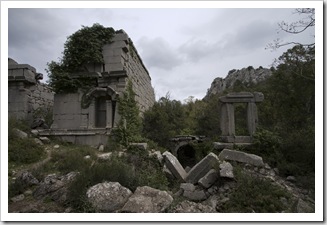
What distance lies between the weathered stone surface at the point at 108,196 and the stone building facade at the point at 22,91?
7786 millimetres

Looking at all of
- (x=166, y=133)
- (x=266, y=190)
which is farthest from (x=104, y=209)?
(x=166, y=133)

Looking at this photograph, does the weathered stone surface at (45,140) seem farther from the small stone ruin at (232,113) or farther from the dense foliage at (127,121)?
the small stone ruin at (232,113)

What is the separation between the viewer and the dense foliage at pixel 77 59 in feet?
30.5

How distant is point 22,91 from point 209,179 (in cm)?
940

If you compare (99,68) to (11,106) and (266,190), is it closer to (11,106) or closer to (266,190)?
(11,106)

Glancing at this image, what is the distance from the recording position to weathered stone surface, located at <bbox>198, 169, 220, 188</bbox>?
17.4 ft

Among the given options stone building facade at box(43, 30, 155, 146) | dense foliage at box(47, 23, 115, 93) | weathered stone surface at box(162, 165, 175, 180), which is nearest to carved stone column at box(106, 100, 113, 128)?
stone building facade at box(43, 30, 155, 146)

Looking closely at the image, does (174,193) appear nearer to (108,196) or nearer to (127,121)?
(108,196)

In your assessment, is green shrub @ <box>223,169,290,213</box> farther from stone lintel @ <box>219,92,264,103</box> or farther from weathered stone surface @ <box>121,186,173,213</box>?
stone lintel @ <box>219,92,264,103</box>

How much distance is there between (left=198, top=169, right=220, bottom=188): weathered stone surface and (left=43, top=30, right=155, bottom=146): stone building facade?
4.48 metres

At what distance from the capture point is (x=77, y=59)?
30.6ft

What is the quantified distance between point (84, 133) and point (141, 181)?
456 centimetres

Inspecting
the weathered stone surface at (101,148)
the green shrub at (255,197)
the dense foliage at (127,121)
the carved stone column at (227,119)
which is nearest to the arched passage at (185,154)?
the dense foliage at (127,121)

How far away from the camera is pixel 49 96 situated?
482 inches
